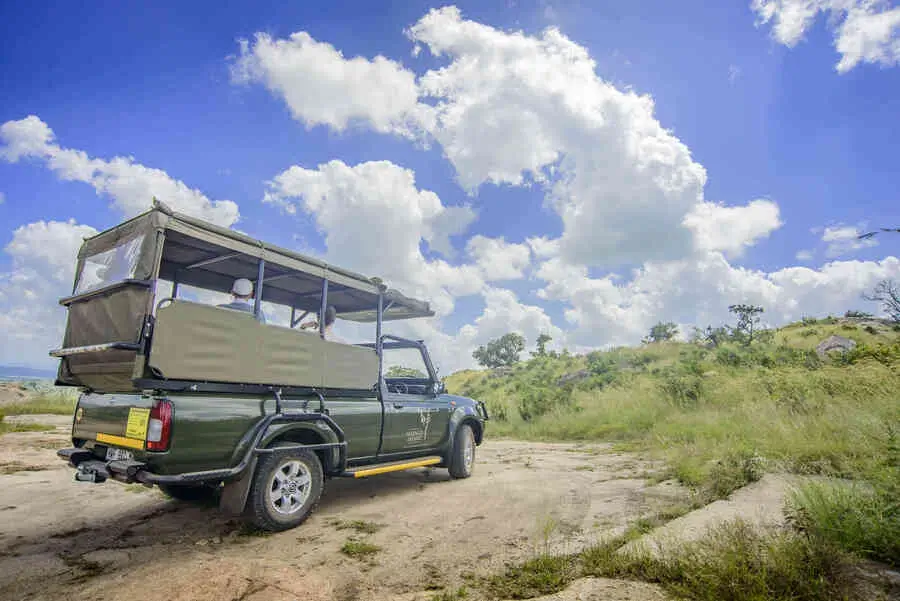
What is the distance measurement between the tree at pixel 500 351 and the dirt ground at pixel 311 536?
4271 cm

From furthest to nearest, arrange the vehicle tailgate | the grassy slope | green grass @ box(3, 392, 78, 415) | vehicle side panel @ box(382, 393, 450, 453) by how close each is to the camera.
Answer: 1. green grass @ box(3, 392, 78, 415)
2. vehicle side panel @ box(382, 393, 450, 453)
3. the vehicle tailgate
4. the grassy slope

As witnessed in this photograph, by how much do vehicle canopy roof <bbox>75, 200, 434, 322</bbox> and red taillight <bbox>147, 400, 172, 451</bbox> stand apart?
108 cm

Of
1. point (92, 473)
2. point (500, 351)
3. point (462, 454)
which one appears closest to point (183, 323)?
point (92, 473)

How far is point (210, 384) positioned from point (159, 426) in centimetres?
57

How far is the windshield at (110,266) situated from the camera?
4.21m

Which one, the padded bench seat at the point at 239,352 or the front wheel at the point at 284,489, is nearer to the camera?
the padded bench seat at the point at 239,352

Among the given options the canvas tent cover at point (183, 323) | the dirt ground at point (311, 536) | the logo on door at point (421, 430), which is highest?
the canvas tent cover at point (183, 323)

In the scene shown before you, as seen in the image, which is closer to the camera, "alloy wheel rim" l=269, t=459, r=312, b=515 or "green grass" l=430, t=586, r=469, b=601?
"green grass" l=430, t=586, r=469, b=601

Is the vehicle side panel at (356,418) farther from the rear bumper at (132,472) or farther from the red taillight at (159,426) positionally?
the red taillight at (159,426)

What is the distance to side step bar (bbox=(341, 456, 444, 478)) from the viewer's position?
504 centimetres

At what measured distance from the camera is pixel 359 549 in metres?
3.83

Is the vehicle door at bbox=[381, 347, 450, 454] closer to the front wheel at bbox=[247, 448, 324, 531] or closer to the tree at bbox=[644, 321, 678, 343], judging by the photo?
the front wheel at bbox=[247, 448, 324, 531]

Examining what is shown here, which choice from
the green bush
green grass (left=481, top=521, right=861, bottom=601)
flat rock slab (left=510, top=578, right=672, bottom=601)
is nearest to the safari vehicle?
green grass (left=481, top=521, right=861, bottom=601)

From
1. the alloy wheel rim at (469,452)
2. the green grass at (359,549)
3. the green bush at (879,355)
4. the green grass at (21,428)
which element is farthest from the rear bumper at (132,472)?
the green bush at (879,355)
